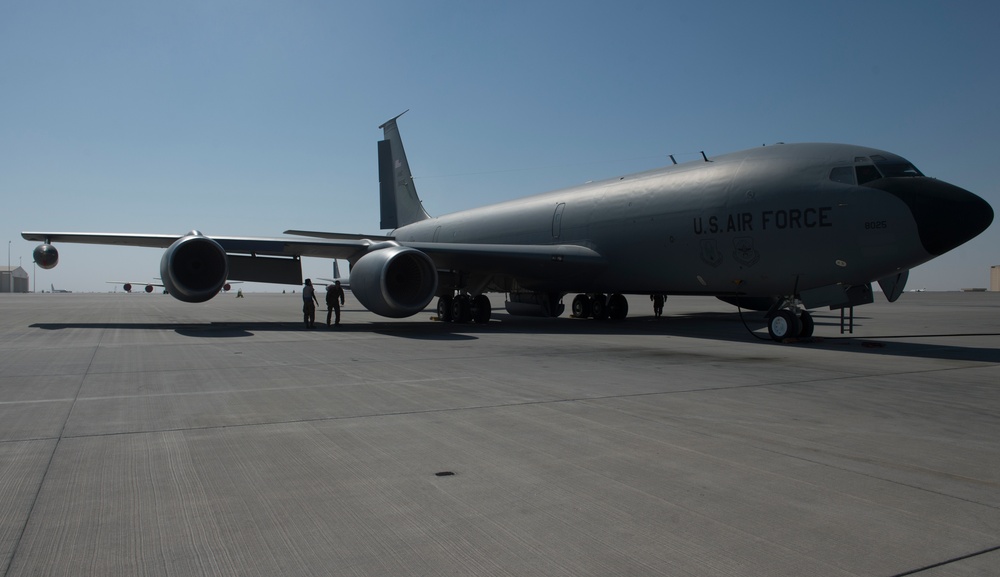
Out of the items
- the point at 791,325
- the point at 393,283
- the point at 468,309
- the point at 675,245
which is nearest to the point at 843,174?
the point at 791,325

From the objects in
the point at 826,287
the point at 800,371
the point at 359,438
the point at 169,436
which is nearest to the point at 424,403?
the point at 359,438

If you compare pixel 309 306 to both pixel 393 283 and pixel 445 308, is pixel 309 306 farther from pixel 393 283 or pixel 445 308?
pixel 445 308

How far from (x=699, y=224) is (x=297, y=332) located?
28.2ft

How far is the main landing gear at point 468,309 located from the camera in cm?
1820

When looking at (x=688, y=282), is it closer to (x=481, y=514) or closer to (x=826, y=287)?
(x=826, y=287)

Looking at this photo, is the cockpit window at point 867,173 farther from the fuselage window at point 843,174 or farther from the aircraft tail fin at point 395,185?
the aircraft tail fin at point 395,185

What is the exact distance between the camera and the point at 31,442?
4.53m

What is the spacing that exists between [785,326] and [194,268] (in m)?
12.5

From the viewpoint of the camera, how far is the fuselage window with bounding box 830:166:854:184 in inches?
446

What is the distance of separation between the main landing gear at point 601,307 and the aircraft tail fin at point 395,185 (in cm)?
811

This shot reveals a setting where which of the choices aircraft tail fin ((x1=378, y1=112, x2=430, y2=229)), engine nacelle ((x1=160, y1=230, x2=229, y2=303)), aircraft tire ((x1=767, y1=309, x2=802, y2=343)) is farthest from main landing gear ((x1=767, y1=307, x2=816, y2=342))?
aircraft tail fin ((x1=378, y1=112, x2=430, y2=229))

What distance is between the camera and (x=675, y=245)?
14062mm

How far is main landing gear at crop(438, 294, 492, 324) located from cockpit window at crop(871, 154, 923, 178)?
9.63m

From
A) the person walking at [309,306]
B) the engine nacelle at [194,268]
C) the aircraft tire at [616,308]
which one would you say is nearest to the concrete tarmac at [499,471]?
the engine nacelle at [194,268]
